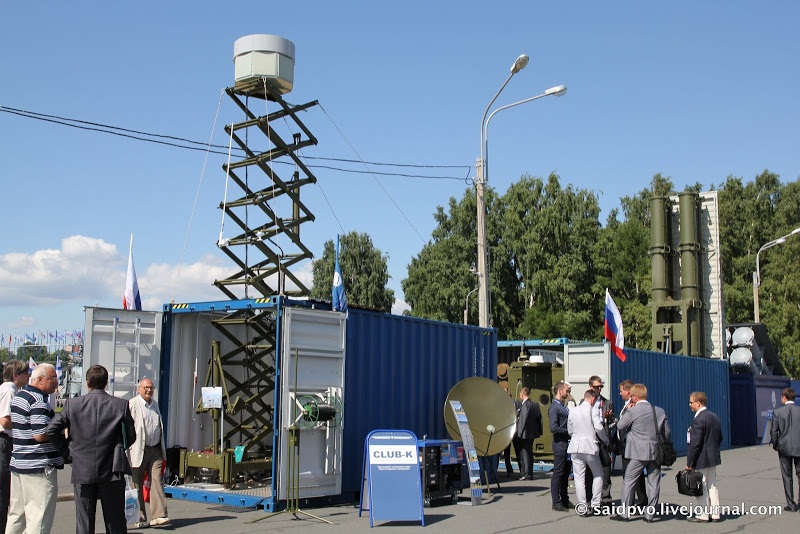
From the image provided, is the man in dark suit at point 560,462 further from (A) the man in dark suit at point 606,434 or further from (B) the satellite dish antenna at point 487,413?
(B) the satellite dish antenna at point 487,413

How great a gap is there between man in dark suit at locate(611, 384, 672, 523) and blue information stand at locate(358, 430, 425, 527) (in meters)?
2.69

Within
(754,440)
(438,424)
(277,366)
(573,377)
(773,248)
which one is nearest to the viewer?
(277,366)

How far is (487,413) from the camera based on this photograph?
13.4 meters

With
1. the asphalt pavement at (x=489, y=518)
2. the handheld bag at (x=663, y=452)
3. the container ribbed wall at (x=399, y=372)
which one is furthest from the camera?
the container ribbed wall at (x=399, y=372)

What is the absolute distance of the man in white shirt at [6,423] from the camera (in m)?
8.45

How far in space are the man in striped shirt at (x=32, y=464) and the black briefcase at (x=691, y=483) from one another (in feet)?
24.3

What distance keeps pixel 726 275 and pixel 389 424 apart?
43.3 metres

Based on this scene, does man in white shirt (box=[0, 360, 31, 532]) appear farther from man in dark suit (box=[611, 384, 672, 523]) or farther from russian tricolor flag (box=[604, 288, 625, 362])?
russian tricolor flag (box=[604, 288, 625, 362])

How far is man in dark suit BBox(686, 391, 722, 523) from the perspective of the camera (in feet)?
35.8

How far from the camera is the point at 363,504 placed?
1138 cm

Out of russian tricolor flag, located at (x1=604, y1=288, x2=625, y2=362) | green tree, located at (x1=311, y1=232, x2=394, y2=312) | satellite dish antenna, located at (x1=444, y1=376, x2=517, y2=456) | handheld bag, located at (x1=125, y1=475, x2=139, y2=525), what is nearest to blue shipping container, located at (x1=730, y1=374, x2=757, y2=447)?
russian tricolor flag, located at (x1=604, y1=288, x2=625, y2=362)

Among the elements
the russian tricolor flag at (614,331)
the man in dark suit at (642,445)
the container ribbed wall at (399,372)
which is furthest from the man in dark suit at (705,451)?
the russian tricolor flag at (614,331)

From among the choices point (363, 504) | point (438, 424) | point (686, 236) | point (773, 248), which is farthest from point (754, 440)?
point (773, 248)

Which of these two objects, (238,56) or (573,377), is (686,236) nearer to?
(573,377)
